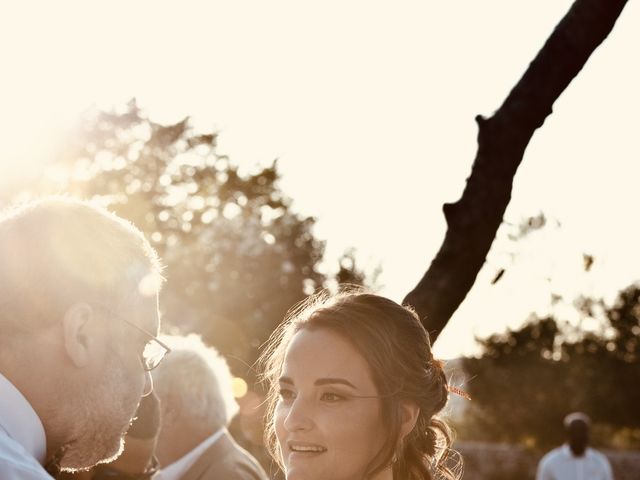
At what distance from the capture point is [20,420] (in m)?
2.60

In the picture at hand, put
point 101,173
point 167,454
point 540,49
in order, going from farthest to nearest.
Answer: point 101,173, point 167,454, point 540,49

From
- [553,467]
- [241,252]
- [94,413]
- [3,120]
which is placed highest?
[241,252]

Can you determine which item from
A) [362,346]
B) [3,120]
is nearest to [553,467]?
[362,346]

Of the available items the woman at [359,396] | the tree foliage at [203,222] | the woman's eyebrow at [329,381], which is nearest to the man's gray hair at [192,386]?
the woman at [359,396]

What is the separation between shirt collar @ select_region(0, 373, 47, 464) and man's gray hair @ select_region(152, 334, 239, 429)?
281 centimetres

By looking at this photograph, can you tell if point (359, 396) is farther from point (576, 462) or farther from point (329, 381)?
point (576, 462)

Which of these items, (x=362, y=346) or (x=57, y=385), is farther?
(x=362, y=346)

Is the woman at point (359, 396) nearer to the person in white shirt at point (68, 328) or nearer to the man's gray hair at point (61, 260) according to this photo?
the person in white shirt at point (68, 328)

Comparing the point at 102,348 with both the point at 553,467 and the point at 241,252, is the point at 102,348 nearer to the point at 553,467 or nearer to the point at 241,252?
the point at 553,467

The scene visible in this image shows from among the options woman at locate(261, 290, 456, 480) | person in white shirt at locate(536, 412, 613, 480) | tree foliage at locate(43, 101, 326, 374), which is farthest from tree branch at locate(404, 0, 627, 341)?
tree foliage at locate(43, 101, 326, 374)

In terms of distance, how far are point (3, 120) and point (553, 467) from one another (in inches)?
529

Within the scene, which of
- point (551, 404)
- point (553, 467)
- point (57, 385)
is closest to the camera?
point (57, 385)

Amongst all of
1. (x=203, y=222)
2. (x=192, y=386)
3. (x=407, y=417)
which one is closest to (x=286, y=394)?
(x=407, y=417)

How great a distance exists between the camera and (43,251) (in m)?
2.71
